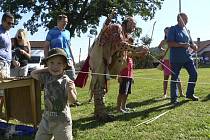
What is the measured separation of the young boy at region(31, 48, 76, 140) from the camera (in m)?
4.71

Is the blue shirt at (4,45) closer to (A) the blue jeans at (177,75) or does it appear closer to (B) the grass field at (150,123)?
(B) the grass field at (150,123)

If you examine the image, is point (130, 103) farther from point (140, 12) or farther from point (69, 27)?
point (140, 12)

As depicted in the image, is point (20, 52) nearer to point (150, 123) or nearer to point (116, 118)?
point (116, 118)

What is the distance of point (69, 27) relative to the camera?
37.4 meters

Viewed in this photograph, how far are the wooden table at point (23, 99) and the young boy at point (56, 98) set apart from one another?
1.60 m

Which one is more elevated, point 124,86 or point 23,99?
point 124,86

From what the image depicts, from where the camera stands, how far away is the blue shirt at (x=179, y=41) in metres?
8.83

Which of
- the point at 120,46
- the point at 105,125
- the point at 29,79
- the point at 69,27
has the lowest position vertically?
the point at 105,125

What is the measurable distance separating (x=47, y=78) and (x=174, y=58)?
4.53m

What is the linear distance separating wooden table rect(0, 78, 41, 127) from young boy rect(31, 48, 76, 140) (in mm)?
1603

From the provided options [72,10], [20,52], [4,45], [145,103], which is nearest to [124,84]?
[145,103]

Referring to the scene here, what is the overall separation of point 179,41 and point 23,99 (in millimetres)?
3462

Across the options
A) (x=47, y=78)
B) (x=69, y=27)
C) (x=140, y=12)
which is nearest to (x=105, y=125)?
(x=47, y=78)

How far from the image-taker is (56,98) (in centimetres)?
482
